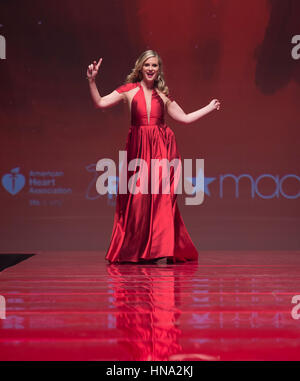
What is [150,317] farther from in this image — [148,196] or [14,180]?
[14,180]

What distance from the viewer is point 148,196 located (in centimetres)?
282

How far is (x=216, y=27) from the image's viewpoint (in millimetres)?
4406

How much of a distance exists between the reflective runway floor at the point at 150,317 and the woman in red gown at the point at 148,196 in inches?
22.0

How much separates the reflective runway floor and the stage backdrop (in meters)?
2.21

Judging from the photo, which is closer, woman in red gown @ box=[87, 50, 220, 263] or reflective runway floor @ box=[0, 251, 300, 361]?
reflective runway floor @ box=[0, 251, 300, 361]

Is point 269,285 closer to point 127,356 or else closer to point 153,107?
point 127,356

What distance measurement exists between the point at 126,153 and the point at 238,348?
2115 mm

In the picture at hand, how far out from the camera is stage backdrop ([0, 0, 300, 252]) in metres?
4.36
